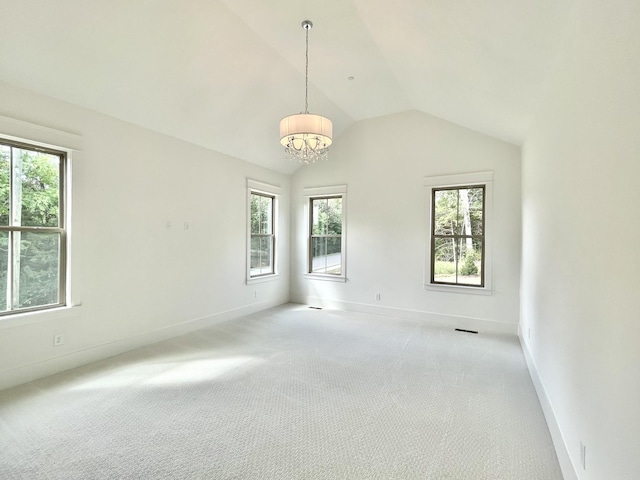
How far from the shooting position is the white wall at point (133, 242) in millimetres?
3090

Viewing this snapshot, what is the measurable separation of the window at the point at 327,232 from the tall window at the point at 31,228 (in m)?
4.00

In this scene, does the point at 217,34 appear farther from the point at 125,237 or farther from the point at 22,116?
the point at 125,237

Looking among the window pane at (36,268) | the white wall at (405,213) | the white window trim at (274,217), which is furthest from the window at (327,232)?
the window pane at (36,268)

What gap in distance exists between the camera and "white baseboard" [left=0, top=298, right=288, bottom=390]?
294 centimetres

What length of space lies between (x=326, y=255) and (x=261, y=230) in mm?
1351

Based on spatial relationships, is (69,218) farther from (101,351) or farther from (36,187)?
(101,351)

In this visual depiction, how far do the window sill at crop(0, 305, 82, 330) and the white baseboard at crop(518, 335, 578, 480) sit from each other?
4.25 meters

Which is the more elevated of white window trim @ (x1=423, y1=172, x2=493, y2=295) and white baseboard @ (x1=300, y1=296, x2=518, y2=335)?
white window trim @ (x1=423, y1=172, x2=493, y2=295)

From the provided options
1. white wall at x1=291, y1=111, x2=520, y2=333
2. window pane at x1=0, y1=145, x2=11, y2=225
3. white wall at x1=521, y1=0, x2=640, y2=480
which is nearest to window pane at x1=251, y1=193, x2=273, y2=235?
white wall at x1=291, y1=111, x2=520, y2=333

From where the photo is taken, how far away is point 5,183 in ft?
9.59

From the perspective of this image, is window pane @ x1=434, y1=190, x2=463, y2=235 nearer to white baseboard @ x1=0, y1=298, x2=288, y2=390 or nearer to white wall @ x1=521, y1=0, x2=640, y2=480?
white wall @ x1=521, y1=0, x2=640, y2=480

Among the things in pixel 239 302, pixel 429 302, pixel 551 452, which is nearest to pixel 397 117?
pixel 429 302

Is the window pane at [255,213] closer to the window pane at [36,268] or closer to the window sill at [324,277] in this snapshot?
the window sill at [324,277]

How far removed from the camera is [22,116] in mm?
2936
